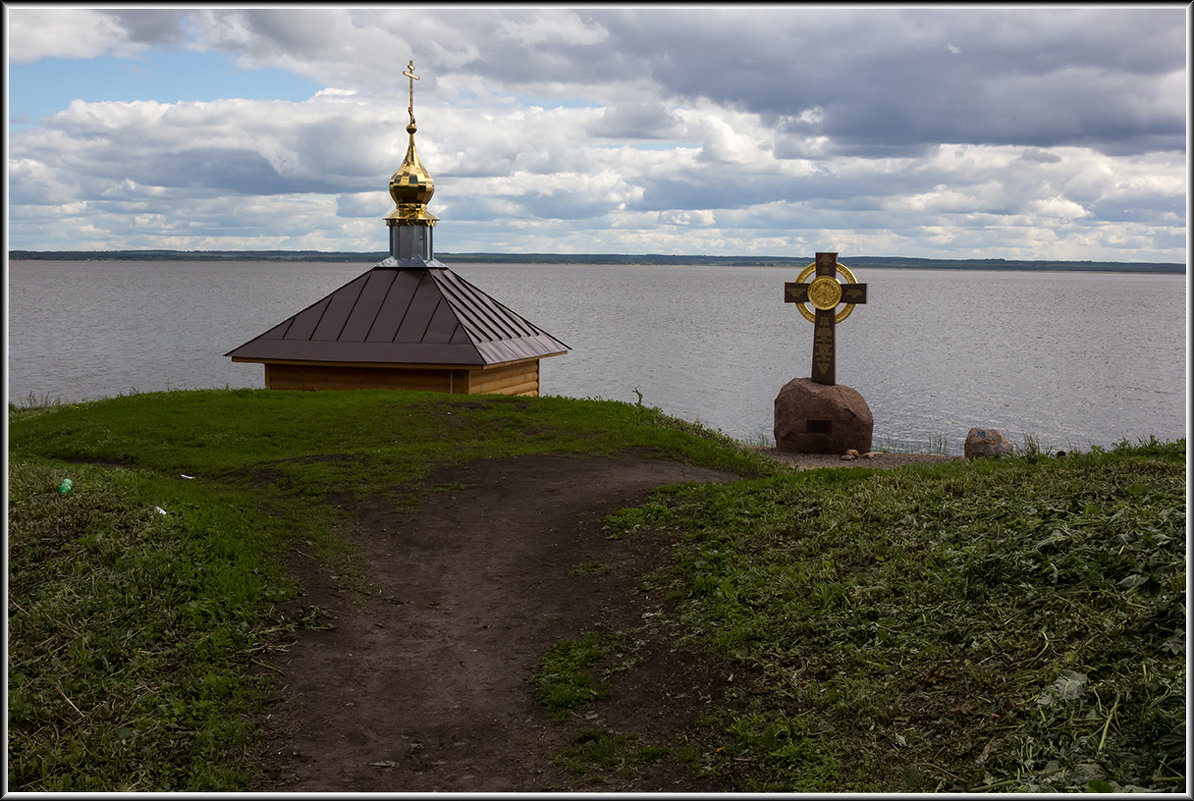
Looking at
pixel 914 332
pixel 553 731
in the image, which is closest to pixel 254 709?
pixel 553 731

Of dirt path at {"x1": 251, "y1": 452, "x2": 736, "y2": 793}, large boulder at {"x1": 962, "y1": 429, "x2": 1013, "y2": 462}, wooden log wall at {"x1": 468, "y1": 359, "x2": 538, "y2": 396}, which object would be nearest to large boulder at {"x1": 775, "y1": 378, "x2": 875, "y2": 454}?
large boulder at {"x1": 962, "y1": 429, "x2": 1013, "y2": 462}

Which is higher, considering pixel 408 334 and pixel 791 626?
pixel 408 334

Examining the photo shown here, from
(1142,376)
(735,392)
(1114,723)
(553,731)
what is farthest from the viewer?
(1142,376)

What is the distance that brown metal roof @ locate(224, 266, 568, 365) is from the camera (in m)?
17.4

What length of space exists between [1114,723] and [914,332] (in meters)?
58.3

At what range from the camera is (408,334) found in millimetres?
17750

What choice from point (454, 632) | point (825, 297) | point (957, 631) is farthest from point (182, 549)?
point (825, 297)

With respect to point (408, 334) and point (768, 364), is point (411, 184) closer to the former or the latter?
point (408, 334)

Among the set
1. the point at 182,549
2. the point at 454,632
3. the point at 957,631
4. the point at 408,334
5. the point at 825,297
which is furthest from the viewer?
the point at 825,297

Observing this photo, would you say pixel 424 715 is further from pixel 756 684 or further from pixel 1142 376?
pixel 1142 376

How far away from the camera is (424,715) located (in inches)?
230

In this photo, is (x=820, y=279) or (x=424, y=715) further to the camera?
(x=820, y=279)

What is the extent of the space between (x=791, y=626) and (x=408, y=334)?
41.7ft

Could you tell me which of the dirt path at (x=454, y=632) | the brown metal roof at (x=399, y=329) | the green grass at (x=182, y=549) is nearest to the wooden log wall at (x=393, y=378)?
the brown metal roof at (x=399, y=329)
